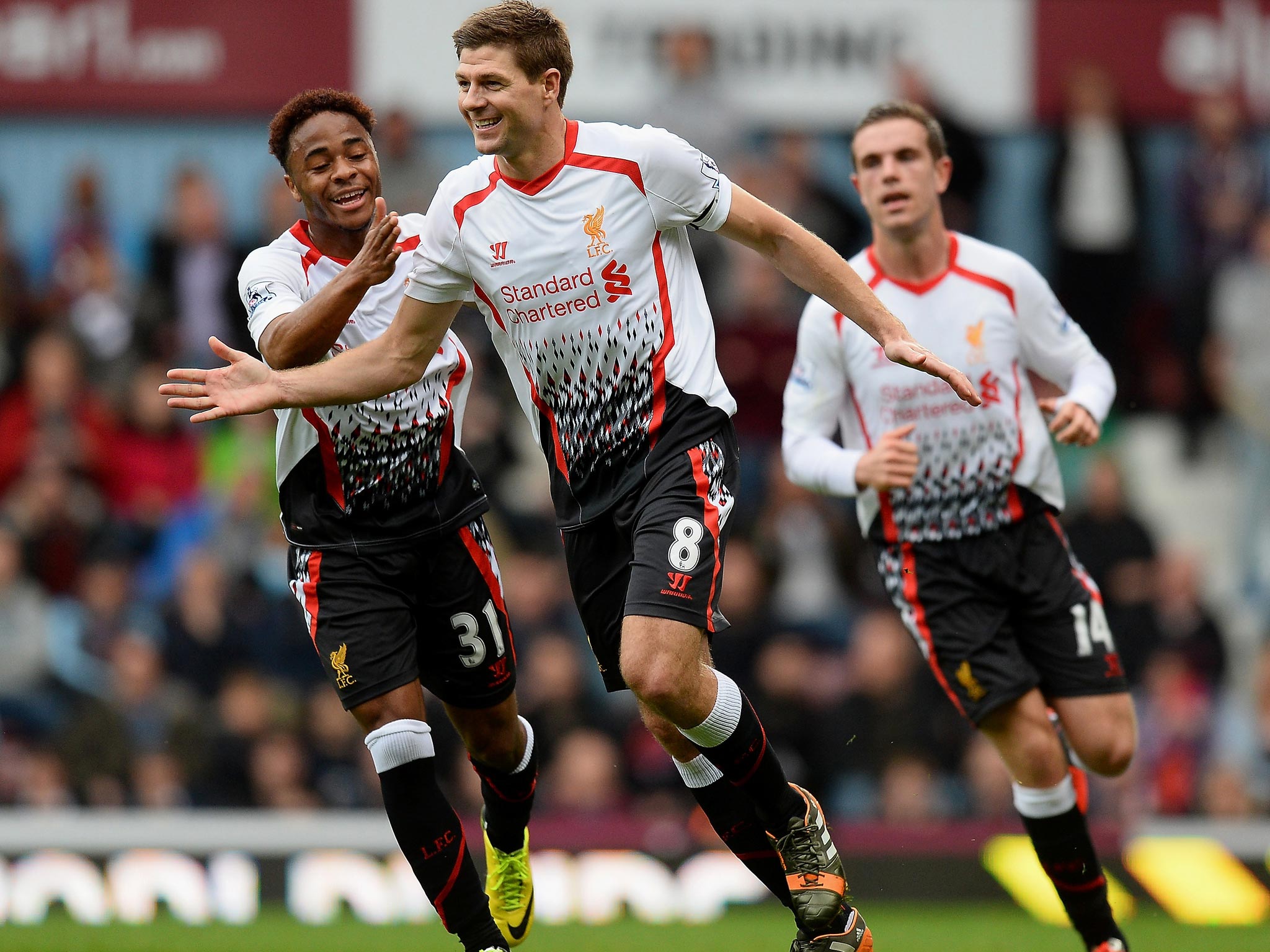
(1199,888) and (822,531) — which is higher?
(822,531)

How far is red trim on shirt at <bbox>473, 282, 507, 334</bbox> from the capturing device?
19.8 feet

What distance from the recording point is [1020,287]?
275 inches

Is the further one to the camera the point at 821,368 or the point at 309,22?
the point at 309,22

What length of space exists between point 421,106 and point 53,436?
3628 millimetres

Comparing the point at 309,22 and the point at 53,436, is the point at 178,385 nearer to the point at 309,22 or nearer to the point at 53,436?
the point at 53,436

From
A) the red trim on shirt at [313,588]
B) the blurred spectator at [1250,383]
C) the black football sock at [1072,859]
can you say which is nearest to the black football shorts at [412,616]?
the red trim on shirt at [313,588]

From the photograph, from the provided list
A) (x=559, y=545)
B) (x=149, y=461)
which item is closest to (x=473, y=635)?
(x=559, y=545)

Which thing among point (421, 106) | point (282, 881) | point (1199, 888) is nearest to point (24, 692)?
point (282, 881)

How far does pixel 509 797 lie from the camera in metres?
6.90

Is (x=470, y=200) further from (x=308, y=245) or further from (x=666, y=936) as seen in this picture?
(x=666, y=936)

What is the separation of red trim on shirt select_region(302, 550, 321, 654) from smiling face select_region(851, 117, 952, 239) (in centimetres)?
257

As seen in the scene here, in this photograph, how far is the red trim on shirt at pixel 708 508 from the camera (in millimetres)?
5762

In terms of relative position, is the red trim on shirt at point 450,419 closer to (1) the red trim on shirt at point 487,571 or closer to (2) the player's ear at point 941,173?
(1) the red trim on shirt at point 487,571

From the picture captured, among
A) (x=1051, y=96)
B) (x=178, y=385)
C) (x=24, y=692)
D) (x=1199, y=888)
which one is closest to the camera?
(x=178, y=385)
